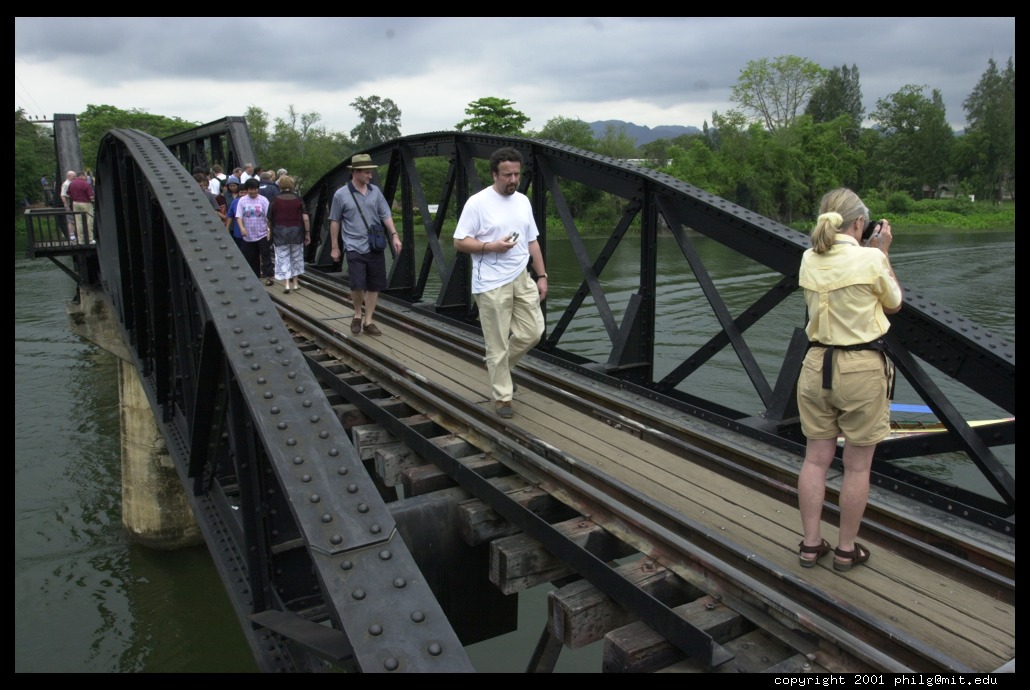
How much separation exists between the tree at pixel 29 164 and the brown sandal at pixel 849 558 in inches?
2654

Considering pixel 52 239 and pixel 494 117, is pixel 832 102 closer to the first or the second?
pixel 494 117

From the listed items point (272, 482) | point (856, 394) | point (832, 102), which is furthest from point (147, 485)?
point (832, 102)

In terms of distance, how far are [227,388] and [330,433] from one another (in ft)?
2.59

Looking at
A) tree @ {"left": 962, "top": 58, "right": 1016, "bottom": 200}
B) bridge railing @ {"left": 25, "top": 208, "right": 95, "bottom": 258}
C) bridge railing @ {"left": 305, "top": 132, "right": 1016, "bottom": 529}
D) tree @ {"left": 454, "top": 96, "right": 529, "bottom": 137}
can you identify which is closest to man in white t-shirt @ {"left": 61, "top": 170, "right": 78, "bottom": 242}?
bridge railing @ {"left": 25, "top": 208, "right": 95, "bottom": 258}

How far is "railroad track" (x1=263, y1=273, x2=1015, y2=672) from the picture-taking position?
9.79 ft

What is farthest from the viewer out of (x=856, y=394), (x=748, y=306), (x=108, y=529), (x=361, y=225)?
(x=748, y=306)

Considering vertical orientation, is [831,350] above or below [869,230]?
below

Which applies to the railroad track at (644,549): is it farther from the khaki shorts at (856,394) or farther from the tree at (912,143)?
the tree at (912,143)

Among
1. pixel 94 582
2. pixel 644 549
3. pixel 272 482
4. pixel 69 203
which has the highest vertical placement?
pixel 69 203

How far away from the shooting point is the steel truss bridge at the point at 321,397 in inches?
103

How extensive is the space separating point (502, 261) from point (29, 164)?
74.3 m

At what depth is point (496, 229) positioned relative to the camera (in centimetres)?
550

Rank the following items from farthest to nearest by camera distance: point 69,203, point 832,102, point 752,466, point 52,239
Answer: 1. point 832,102
2. point 69,203
3. point 52,239
4. point 752,466

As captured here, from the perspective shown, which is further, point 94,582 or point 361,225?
point 94,582
